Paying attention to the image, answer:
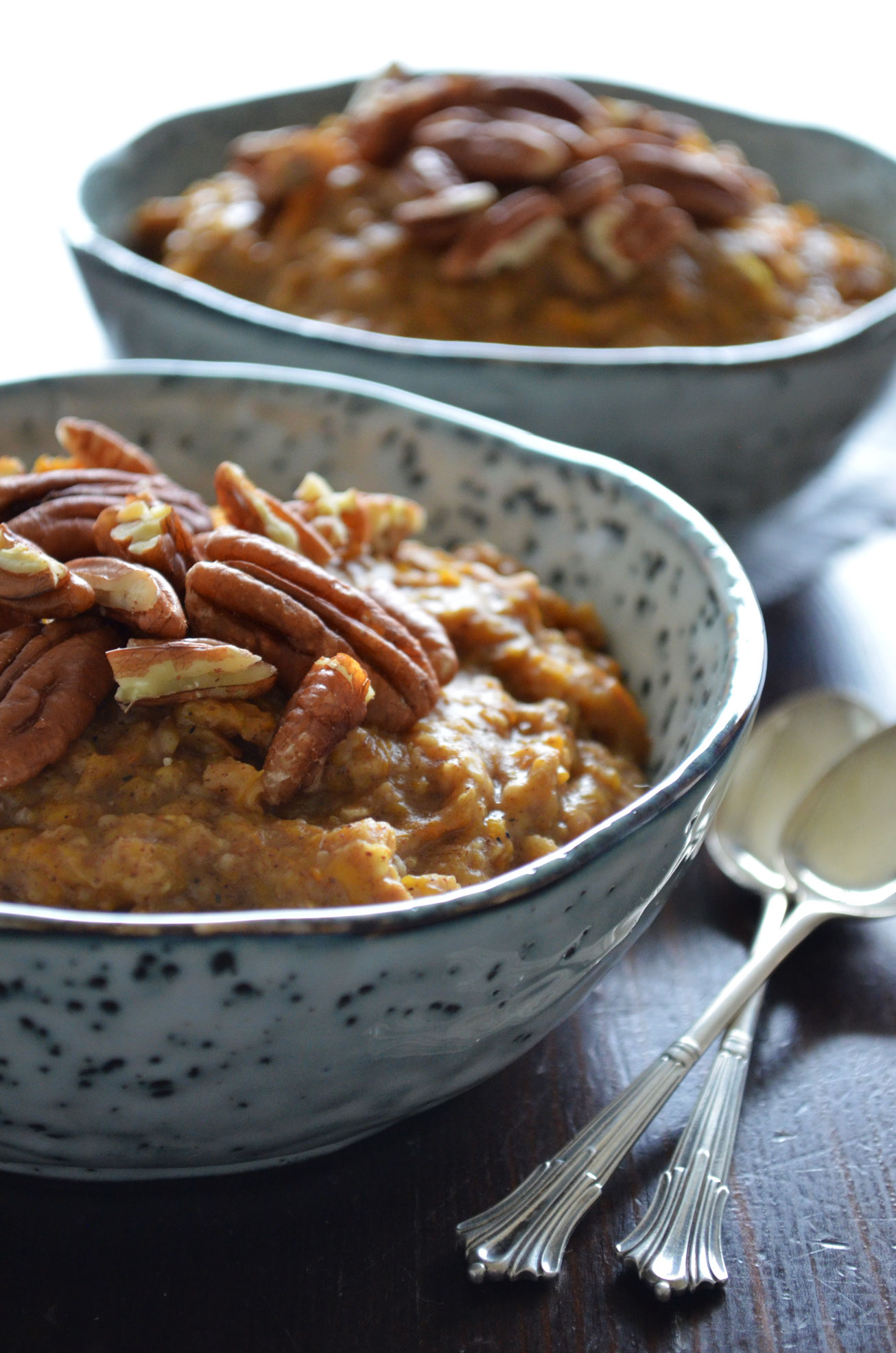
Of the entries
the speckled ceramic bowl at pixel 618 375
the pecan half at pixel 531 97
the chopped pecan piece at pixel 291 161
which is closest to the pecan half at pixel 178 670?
the speckled ceramic bowl at pixel 618 375

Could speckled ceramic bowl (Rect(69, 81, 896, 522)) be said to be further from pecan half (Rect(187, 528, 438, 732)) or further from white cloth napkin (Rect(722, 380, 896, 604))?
pecan half (Rect(187, 528, 438, 732))

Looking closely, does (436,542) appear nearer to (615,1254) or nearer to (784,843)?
(784,843)

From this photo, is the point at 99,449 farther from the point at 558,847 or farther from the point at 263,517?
the point at 558,847

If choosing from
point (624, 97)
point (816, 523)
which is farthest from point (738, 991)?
point (624, 97)

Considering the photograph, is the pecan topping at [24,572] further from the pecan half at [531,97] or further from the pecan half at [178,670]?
the pecan half at [531,97]

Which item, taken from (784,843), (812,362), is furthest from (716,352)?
(784,843)

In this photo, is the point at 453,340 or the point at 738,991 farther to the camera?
the point at 453,340
